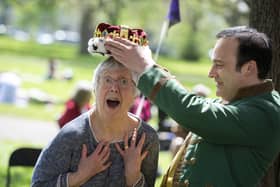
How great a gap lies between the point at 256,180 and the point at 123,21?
42978 mm

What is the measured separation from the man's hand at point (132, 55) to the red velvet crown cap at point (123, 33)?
322 millimetres

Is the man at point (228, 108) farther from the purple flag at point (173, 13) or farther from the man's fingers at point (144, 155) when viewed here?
the purple flag at point (173, 13)

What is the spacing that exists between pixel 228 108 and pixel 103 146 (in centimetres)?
91

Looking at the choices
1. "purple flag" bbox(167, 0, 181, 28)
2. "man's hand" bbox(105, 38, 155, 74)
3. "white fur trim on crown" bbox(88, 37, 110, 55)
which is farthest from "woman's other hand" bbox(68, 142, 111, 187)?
"purple flag" bbox(167, 0, 181, 28)

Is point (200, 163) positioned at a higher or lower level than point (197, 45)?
higher

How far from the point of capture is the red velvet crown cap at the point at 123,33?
326 cm

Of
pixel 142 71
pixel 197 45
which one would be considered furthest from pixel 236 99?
pixel 197 45

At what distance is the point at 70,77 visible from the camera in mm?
29266

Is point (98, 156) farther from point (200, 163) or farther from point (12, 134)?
point (12, 134)

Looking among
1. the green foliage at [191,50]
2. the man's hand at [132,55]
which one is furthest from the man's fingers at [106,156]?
the green foliage at [191,50]

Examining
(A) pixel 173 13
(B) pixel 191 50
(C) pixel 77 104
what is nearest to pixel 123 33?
(A) pixel 173 13

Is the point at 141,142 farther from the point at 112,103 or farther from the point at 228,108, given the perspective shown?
the point at 228,108

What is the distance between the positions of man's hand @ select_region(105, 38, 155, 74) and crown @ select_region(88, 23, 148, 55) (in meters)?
0.30

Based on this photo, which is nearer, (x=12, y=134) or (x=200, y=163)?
(x=200, y=163)
